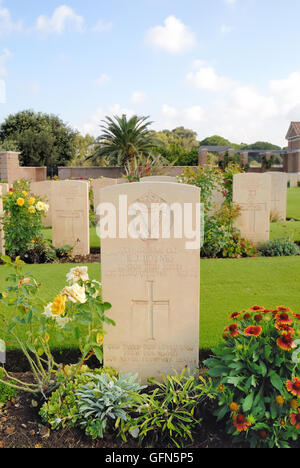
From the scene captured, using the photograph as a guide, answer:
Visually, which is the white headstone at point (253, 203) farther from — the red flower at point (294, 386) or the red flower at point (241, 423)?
the red flower at point (241, 423)

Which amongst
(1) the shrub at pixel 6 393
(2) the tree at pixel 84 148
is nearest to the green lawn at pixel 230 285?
(1) the shrub at pixel 6 393

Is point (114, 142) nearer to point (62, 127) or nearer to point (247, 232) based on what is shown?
point (62, 127)

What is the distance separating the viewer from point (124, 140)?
25.0 meters

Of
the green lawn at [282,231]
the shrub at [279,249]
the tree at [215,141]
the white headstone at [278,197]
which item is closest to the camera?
the shrub at [279,249]

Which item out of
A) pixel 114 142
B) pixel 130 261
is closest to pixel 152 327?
pixel 130 261

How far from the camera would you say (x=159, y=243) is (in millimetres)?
3104

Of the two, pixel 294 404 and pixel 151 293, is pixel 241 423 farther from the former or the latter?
pixel 151 293

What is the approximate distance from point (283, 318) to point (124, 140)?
23.4 metres

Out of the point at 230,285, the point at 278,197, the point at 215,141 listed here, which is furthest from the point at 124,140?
the point at 215,141

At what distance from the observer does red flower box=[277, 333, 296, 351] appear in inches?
97.7

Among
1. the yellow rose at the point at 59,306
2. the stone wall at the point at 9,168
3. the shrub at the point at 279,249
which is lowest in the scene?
the shrub at the point at 279,249

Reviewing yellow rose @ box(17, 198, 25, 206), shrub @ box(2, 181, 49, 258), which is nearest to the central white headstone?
yellow rose @ box(17, 198, 25, 206)

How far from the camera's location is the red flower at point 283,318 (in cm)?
258

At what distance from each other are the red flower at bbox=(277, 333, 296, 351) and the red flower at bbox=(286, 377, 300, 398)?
0.18 m
